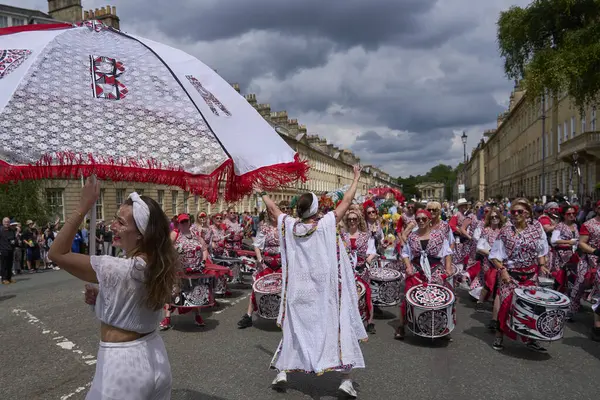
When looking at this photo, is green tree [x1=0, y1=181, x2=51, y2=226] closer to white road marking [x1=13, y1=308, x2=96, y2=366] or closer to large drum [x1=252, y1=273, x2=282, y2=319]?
white road marking [x1=13, y1=308, x2=96, y2=366]

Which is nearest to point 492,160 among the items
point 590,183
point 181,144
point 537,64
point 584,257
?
point 590,183

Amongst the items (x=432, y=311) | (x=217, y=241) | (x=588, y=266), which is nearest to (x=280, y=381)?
(x=432, y=311)

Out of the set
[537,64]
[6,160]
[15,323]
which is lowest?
[15,323]

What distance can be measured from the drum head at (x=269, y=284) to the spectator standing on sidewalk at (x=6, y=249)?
389 inches

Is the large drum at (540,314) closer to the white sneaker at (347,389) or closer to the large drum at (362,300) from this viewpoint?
the large drum at (362,300)

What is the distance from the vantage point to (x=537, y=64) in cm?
1947

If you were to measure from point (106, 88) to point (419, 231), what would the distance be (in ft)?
16.5

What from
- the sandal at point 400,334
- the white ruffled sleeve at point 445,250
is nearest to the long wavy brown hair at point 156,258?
the white ruffled sleeve at point 445,250

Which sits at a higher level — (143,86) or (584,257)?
(143,86)

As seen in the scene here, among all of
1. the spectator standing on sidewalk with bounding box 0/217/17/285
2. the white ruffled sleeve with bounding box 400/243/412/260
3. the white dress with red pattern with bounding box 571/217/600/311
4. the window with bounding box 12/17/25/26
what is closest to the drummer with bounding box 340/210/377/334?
the white ruffled sleeve with bounding box 400/243/412/260

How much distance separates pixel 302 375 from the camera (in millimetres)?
5598

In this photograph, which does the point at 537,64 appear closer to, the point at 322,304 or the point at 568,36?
the point at 568,36

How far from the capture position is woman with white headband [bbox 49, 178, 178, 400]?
2.58 metres

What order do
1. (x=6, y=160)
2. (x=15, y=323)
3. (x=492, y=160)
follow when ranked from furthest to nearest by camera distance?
(x=492, y=160) < (x=15, y=323) < (x=6, y=160)
